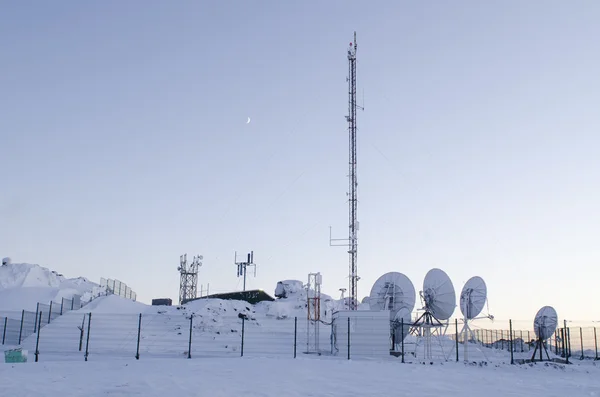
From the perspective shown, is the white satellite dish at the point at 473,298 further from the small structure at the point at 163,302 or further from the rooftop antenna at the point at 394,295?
the small structure at the point at 163,302

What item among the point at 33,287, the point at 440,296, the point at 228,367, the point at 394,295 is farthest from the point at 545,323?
the point at 33,287

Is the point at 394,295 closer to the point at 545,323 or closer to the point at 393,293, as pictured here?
the point at 393,293

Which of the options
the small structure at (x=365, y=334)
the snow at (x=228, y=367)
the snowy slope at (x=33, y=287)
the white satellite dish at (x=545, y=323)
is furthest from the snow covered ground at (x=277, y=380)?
the snowy slope at (x=33, y=287)

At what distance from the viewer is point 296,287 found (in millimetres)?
64875

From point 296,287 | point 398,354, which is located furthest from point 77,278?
point 398,354

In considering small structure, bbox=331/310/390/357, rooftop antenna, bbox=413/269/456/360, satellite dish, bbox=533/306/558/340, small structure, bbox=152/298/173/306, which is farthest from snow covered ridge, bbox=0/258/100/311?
satellite dish, bbox=533/306/558/340

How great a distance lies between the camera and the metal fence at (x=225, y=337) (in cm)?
3712

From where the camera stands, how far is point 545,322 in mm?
44156

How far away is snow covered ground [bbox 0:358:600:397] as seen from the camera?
1747cm

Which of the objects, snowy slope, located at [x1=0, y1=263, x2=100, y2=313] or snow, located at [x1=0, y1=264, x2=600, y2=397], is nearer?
snow, located at [x1=0, y1=264, x2=600, y2=397]

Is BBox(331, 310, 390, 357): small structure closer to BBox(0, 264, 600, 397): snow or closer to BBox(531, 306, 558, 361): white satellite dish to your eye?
BBox(0, 264, 600, 397): snow

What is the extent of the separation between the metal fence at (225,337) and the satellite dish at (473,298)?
6.82 feet

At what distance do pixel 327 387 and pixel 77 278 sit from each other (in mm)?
58737

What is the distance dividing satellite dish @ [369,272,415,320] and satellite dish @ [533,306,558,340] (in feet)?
31.1
